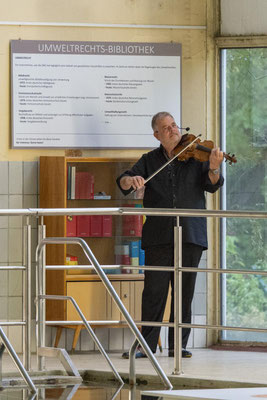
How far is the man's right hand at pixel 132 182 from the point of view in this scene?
5934 mm

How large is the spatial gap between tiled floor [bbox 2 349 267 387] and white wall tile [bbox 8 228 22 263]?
0.72m

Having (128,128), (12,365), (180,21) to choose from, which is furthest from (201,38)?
(12,365)

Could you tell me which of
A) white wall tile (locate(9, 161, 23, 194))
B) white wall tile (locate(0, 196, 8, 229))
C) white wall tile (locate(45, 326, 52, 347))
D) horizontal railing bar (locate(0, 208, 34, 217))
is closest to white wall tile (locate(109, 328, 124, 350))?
white wall tile (locate(45, 326, 52, 347))

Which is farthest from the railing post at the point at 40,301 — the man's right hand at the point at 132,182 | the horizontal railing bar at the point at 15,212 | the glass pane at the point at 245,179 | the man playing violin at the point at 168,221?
the glass pane at the point at 245,179

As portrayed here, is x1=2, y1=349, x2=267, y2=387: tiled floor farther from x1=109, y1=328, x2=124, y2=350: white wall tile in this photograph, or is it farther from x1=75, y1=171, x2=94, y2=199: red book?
x1=75, y1=171, x2=94, y2=199: red book

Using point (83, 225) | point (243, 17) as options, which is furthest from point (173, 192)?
point (243, 17)

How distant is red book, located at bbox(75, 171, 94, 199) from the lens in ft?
22.9

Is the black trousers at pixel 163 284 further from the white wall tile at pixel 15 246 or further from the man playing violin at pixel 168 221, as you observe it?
the white wall tile at pixel 15 246

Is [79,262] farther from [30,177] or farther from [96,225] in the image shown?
[30,177]

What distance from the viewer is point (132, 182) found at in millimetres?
5957

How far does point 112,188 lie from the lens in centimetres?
707

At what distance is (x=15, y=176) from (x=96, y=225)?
0.70 metres

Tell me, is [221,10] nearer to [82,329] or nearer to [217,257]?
[217,257]

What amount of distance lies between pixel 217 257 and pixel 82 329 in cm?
116
